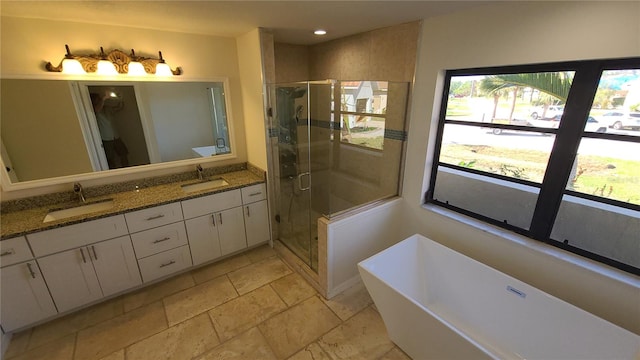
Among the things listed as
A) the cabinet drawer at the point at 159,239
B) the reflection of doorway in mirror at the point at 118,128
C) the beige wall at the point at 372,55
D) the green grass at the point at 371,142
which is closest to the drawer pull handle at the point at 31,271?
the cabinet drawer at the point at 159,239

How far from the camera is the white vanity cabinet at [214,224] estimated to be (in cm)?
262

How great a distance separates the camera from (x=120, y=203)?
2348mm

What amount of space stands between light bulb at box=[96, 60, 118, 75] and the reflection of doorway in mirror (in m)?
0.13

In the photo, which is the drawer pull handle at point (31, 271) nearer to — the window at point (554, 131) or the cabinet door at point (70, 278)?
the cabinet door at point (70, 278)

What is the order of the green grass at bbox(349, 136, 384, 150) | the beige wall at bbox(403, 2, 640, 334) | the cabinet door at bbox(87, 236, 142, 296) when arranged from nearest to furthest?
the beige wall at bbox(403, 2, 640, 334)
the cabinet door at bbox(87, 236, 142, 296)
the green grass at bbox(349, 136, 384, 150)

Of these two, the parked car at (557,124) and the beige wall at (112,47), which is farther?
the beige wall at (112,47)

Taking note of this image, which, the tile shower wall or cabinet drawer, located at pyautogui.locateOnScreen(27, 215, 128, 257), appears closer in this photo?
cabinet drawer, located at pyautogui.locateOnScreen(27, 215, 128, 257)

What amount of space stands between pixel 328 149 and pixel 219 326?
1991 mm

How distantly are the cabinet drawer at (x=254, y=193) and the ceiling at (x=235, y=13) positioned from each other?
159cm

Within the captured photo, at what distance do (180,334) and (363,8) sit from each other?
288 cm

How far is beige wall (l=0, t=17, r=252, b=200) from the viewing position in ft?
6.52

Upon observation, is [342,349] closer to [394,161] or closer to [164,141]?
[394,161]

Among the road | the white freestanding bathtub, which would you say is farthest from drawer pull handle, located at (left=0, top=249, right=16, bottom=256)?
the road

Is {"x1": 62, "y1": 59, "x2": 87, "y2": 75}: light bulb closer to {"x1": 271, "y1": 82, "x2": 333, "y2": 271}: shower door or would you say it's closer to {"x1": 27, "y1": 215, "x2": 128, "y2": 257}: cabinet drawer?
{"x1": 27, "y1": 215, "x2": 128, "y2": 257}: cabinet drawer
